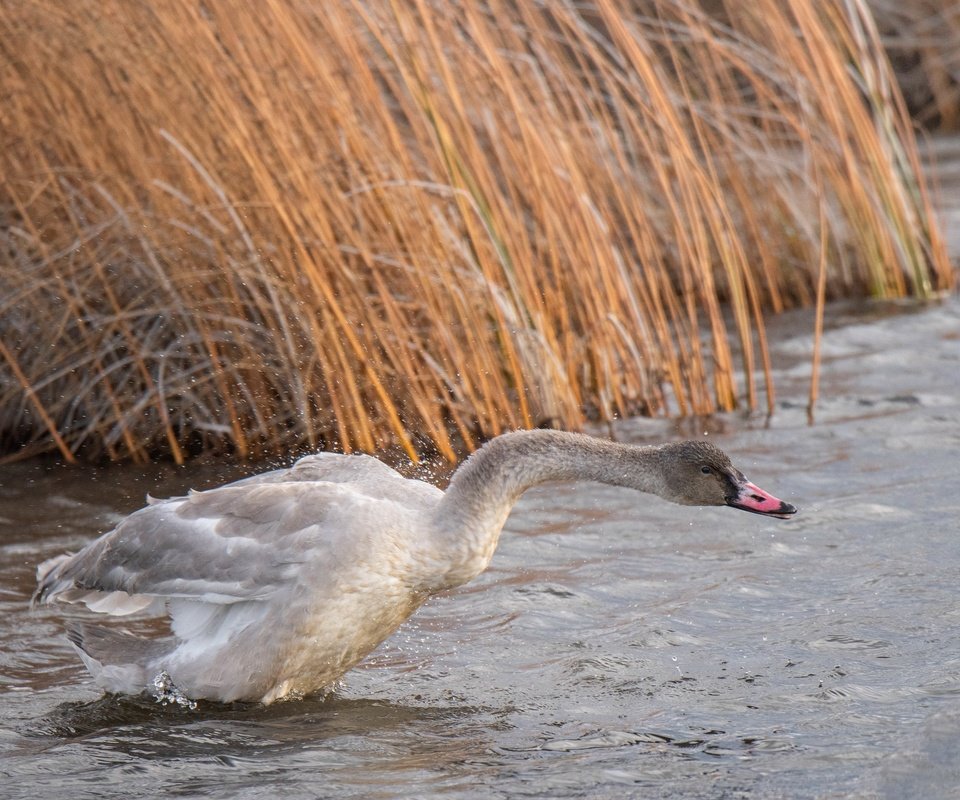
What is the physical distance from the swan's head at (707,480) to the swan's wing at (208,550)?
967mm

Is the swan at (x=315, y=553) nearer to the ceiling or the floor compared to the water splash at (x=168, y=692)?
nearer to the ceiling

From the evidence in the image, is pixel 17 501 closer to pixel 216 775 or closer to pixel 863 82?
pixel 216 775

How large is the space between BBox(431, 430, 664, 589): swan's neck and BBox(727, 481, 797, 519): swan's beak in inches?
9.5

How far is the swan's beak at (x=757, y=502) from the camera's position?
168 inches

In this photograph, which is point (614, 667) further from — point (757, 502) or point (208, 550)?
point (208, 550)

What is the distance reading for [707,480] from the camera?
4.36 m

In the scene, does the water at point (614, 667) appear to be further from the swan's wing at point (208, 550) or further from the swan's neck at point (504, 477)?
the swan's neck at point (504, 477)

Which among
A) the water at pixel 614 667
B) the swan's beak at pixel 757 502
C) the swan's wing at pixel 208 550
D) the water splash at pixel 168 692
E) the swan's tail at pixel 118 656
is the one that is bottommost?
the water at pixel 614 667

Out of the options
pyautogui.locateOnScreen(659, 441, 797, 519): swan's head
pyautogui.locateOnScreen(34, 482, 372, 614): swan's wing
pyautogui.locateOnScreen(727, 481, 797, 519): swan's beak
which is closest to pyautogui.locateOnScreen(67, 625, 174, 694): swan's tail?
pyautogui.locateOnScreen(34, 482, 372, 614): swan's wing

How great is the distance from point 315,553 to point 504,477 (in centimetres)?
59

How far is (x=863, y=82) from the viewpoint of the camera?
863 cm

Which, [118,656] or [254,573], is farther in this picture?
[118,656]

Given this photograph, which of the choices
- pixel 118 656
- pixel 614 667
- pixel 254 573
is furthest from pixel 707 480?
pixel 118 656

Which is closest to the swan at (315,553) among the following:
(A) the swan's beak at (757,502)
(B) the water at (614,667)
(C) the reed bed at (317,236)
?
(A) the swan's beak at (757,502)
